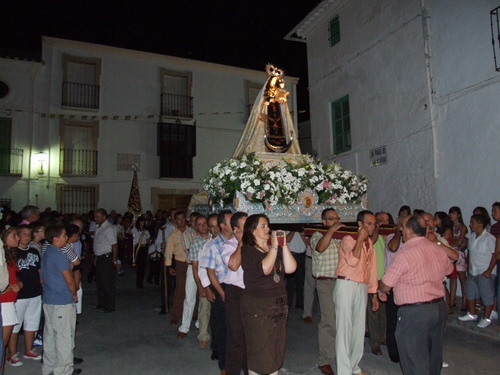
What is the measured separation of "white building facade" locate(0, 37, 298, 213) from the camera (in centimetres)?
1683

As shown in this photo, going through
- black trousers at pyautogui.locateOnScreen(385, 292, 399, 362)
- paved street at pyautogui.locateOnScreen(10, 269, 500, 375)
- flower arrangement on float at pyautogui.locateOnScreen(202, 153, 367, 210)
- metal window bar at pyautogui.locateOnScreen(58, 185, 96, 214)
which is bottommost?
paved street at pyautogui.locateOnScreen(10, 269, 500, 375)

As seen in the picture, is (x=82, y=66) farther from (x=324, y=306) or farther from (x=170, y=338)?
(x=324, y=306)

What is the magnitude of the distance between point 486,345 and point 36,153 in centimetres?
1627

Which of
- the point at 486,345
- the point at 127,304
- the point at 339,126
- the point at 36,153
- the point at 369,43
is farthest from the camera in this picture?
the point at 36,153

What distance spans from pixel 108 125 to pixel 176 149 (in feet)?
9.65

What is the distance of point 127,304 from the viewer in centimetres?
870

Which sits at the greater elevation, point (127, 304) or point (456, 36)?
point (456, 36)

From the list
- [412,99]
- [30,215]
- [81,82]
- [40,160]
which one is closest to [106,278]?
[30,215]

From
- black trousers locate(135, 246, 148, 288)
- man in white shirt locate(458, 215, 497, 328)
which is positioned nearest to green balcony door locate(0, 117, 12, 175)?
black trousers locate(135, 246, 148, 288)

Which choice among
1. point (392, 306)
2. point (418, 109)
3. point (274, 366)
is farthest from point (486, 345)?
point (418, 109)

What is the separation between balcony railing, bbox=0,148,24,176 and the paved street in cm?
1102

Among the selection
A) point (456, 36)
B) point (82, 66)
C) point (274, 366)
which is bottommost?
point (274, 366)

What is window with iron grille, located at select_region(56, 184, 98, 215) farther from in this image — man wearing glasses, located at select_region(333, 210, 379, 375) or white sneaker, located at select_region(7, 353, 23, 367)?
man wearing glasses, located at select_region(333, 210, 379, 375)

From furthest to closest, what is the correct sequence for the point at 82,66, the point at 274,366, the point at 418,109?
1. the point at 82,66
2. the point at 418,109
3. the point at 274,366
